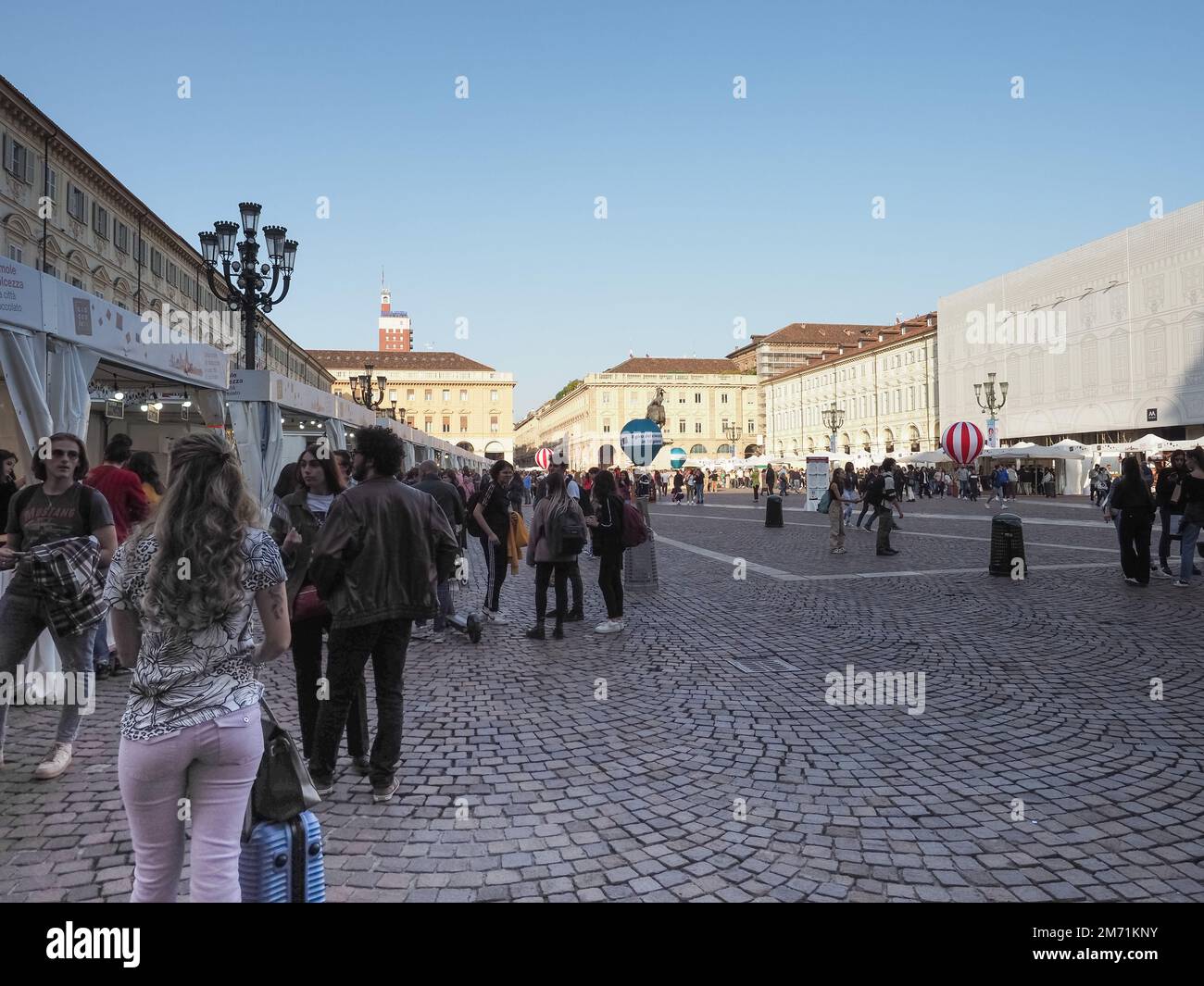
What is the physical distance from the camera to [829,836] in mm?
3350

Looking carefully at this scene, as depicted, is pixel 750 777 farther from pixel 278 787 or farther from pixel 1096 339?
pixel 1096 339

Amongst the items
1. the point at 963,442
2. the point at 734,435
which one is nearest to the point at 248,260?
the point at 963,442

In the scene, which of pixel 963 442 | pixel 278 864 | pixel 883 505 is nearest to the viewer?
→ pixel 278 864

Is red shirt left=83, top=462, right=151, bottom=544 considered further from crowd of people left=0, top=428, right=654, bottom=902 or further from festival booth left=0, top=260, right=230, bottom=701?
festival booth left=0, top=260, right=230, bottom=701

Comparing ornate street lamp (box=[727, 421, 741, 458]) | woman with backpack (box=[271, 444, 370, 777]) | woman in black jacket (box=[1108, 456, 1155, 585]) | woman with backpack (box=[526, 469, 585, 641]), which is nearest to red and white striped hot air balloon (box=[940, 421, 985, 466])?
woman in black jacket (box=[1108, 456, 1155, 585])

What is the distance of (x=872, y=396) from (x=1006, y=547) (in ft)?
203

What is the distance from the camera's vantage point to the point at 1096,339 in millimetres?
43938

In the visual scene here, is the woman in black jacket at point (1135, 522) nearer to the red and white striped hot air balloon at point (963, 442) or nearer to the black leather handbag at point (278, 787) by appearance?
the red and white striped hot air balloon at point (963, 442)

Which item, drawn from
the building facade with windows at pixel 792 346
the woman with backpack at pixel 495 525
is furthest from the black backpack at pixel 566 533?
the building facade with windows at pixel 792 346

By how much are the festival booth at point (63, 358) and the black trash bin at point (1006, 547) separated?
10.5m

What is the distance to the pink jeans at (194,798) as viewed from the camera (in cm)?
202
